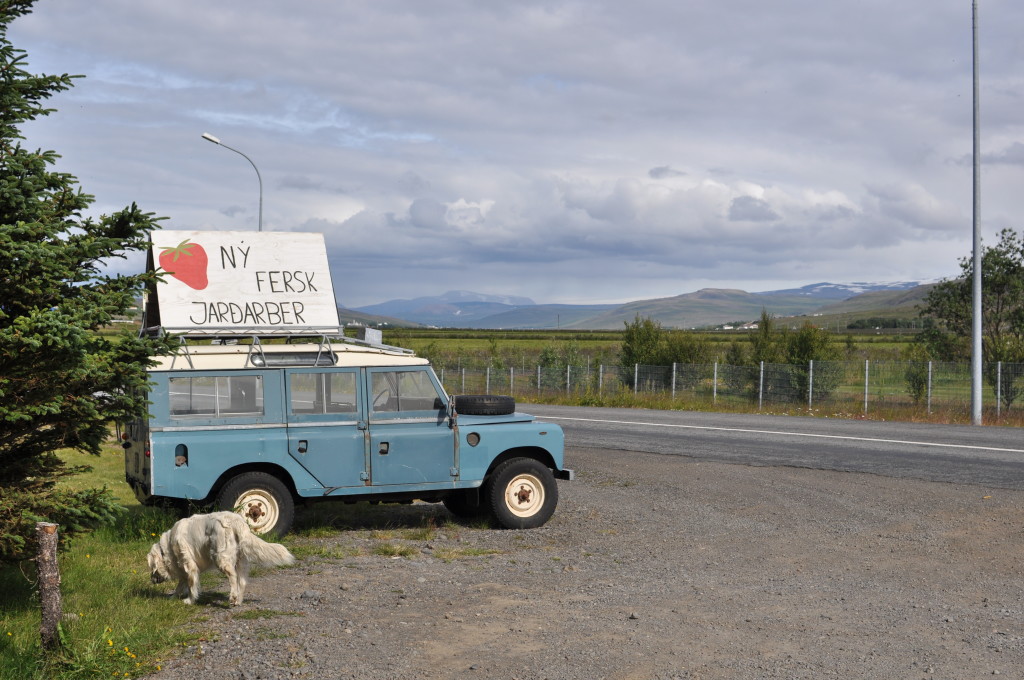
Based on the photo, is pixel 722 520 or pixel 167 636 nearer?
pixel 167 636

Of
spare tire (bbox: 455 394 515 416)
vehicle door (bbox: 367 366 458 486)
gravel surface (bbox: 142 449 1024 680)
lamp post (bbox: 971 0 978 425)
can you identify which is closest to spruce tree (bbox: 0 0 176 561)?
gravel surface (bbox: 142 449 1024 680)

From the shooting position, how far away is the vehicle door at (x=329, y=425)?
9.93 m

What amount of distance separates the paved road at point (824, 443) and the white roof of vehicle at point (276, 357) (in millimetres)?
8414

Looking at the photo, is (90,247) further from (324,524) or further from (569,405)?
(569,405)

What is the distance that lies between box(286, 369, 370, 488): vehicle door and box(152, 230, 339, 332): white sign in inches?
43.2

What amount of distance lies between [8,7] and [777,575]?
24.5 feet

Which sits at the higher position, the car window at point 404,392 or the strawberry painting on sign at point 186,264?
the strawberry painting on sign at point 186,264

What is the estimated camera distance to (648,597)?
7957 mm

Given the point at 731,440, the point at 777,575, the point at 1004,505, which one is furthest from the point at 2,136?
the point at 731,440

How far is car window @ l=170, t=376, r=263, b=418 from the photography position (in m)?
9.64

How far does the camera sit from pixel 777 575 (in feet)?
28.8

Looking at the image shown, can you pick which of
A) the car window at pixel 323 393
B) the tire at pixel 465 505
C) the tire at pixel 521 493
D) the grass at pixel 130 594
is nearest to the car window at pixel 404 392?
the car window at pixel 323 393

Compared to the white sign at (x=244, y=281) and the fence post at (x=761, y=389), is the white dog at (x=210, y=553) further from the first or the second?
the fence post at (x=761, y=389)

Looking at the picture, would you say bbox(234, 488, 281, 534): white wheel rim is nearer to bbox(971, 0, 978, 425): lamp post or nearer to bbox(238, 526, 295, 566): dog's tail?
bbox(238, 526, 295, 566): dog's tail
